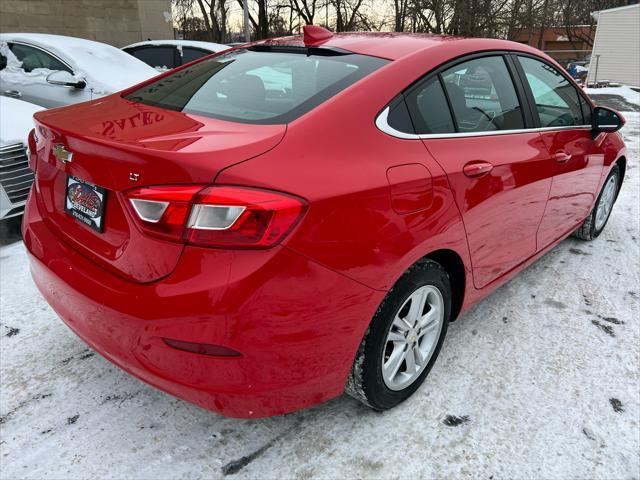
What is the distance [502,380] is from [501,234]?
72 centimetres

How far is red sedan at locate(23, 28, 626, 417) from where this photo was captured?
1.59 metres

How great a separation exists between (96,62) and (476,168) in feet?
19.3

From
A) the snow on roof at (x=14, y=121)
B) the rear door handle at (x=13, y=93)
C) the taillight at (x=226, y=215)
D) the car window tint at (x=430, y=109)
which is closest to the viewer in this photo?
the taillight at (x=226, y=215)

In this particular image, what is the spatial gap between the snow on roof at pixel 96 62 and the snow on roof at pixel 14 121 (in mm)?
1649

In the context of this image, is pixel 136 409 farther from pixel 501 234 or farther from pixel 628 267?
pixel 628 267

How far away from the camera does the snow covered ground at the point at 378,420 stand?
1.99 meters

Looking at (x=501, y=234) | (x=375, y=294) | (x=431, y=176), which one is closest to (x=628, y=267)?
(x=501, y=234)

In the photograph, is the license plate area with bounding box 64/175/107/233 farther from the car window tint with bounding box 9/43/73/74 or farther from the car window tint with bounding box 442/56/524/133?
the car window tint with bounding box 9/43/73/74

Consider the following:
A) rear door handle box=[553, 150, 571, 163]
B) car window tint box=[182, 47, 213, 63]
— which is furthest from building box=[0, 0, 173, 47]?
rear door handle box=[553, 150, 571, 163]

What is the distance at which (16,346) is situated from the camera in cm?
269

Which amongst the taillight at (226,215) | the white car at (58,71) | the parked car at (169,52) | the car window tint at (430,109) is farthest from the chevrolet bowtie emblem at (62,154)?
the parked car at (169,52)

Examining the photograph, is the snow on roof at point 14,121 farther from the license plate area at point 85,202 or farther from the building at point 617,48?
the building at point 617,48

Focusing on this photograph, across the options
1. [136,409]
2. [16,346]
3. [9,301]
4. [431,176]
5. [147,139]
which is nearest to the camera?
[147,139]

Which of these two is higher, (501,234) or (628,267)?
(501,234)
